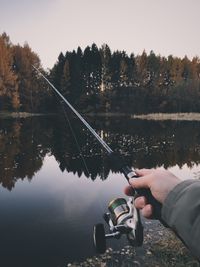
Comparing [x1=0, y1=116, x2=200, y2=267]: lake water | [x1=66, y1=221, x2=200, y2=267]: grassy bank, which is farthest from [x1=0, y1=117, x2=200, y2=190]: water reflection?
[x1=66, y1=221, x2=200, y2=267]: grassy bank

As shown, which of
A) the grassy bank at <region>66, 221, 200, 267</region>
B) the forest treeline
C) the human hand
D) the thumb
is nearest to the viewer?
the human hand

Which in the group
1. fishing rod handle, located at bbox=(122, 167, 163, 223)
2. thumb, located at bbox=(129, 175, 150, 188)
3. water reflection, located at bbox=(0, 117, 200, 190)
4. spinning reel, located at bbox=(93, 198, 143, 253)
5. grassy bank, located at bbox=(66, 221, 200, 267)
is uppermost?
thumb, located at bbox=(129, 175, 150, 188)

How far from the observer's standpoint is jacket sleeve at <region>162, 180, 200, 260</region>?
1535mm

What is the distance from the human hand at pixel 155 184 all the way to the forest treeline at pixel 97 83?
2370 inches

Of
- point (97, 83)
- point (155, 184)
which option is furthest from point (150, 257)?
point (97, 83)

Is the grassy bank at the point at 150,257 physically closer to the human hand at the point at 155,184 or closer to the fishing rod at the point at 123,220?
the fishing rod at the point at 123,220

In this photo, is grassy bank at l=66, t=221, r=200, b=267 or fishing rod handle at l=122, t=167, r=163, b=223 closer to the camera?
fishing rod handle at l=122, t=167, r=163, b=223

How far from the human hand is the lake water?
622 cm

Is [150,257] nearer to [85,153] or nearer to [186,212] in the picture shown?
[186,212]

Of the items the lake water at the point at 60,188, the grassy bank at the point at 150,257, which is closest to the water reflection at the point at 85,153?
the lake water at the point at 60,188

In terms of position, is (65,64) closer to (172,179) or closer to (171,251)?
(171,251)

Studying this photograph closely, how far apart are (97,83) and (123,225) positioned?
74.5 meters

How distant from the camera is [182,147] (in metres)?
25.0

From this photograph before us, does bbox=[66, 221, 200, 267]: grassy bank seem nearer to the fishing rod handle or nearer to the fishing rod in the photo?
the fishing rod
